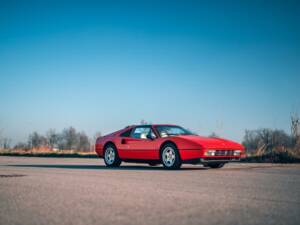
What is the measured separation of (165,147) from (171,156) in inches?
12.1

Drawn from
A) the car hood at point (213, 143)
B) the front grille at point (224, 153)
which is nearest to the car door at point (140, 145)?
the car hood at point (213, 143)

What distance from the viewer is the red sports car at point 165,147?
9805mm

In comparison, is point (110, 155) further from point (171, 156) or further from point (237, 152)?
point (237, 152)

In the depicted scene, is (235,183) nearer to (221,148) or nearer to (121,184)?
(121,184)

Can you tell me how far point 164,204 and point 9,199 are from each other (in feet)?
6.12

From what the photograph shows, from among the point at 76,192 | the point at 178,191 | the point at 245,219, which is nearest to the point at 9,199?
the point at 76,192

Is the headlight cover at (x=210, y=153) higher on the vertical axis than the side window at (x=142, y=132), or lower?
lower

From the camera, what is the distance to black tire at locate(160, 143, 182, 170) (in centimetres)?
996

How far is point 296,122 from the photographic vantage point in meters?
13.7

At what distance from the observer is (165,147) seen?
33.9 feet

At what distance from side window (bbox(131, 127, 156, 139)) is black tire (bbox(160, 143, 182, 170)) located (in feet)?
2.43

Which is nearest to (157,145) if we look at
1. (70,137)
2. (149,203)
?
(149,203)

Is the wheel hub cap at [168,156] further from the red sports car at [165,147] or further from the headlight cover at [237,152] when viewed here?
the headlight cover at [237,152]

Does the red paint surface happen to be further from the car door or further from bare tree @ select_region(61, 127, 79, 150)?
bare tree @ select_region(61, 127, 79, 150)
